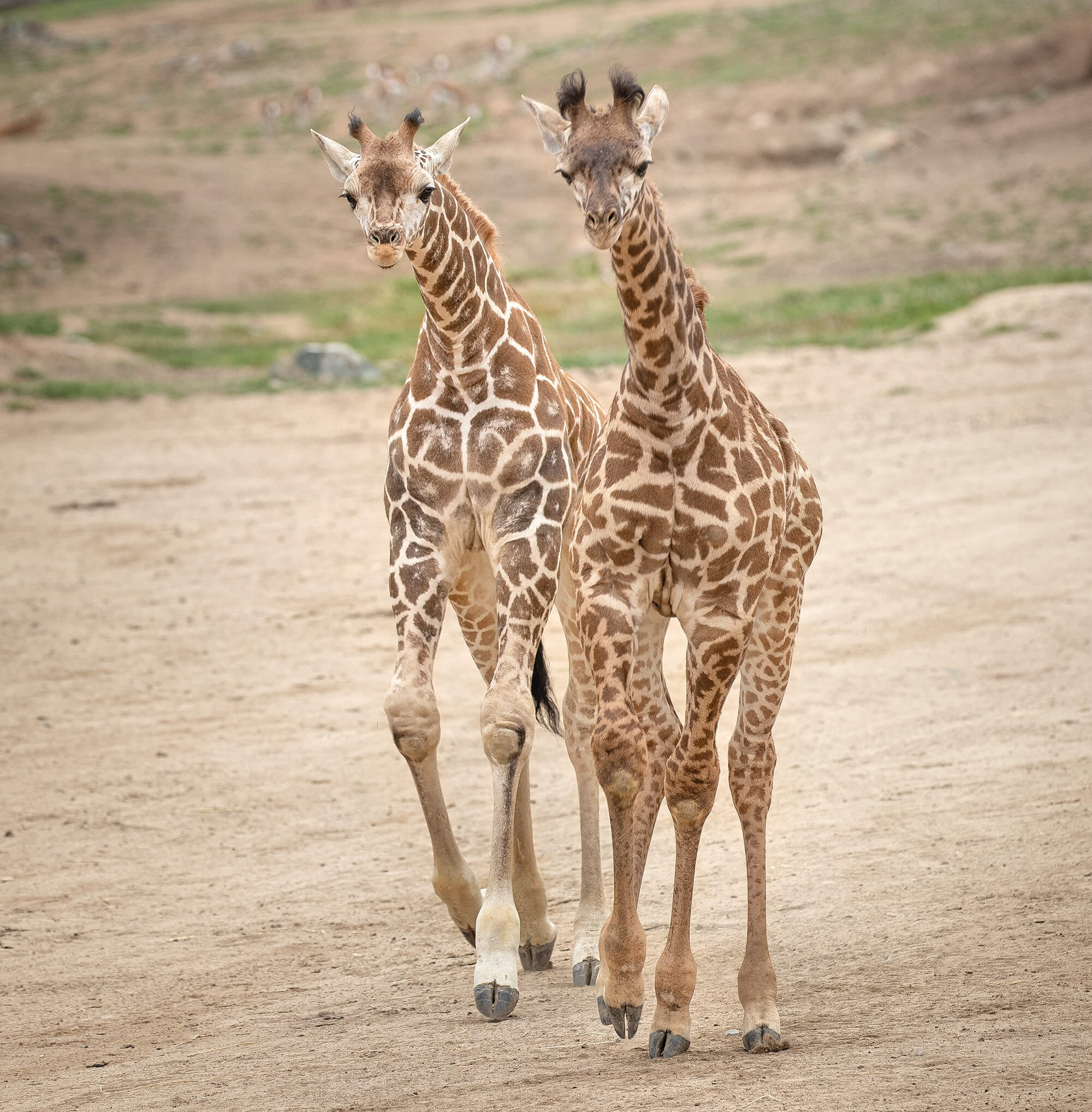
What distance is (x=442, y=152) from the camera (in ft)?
17.9

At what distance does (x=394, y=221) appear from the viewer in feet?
16.7

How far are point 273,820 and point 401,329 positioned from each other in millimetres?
15969

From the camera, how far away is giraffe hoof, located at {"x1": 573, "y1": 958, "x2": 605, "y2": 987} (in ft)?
17.7

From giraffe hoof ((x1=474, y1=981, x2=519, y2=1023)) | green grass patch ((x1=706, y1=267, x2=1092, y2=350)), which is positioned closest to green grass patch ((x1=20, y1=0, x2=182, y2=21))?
green grass patch ((x1=706, y1=267, x2=1092, y2=350))

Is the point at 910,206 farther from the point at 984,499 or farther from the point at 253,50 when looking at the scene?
the point at 253,50

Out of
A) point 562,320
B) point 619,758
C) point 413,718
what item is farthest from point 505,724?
point 562,320

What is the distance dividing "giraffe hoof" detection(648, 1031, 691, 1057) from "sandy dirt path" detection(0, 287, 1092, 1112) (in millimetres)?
54

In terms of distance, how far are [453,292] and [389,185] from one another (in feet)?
1.70

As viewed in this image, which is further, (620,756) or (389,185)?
(389,185)

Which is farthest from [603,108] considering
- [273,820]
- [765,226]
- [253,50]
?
[253,50]

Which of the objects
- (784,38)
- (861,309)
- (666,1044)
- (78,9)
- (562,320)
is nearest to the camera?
(666,1044)

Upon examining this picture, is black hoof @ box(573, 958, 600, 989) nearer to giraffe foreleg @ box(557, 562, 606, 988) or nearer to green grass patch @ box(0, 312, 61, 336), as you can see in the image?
giraffe foreleg @ box(557, 562, 606, 988)

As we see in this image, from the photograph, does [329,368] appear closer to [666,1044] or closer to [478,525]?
[478,525]

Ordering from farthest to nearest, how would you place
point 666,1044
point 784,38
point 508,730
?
1. point 784,38
2. point 508,730
3. point 666,1044
